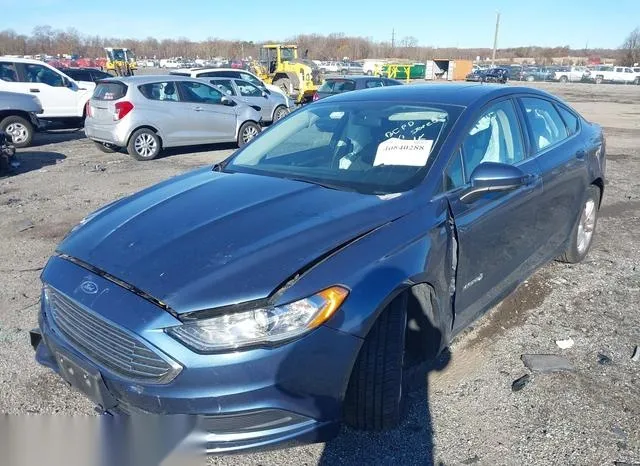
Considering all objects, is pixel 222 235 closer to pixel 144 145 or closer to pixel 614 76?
pixel 144 145

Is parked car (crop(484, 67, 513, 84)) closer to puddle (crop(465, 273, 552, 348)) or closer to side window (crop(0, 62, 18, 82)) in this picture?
side window (crop(0, 62, 18, 82))

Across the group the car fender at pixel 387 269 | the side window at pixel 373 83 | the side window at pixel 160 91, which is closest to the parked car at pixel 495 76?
the side window at pixel 373 83

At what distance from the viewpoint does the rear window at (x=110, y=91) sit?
33.7 ft

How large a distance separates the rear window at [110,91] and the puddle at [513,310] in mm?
8623

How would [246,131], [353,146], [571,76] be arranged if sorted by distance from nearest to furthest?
[353,146] < [246,131] < [571,76]

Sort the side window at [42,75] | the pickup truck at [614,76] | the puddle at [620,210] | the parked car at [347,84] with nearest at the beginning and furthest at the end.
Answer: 1. the puddle at [620,210]
2. the side window at [42,75]
3. the parked car at [347,84]
4. the pickup truck at [614,76]

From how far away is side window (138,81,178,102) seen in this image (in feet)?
34.6

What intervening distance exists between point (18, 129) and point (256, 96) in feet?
19.6

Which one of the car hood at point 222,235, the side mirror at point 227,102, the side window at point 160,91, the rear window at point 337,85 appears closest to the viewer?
the car hood at point 222,235

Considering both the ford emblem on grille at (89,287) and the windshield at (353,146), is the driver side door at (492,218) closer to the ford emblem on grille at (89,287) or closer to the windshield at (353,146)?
the windshield at (353,146)

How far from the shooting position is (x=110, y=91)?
10383 mm

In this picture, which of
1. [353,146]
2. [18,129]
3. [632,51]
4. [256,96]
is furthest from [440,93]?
[632,51]

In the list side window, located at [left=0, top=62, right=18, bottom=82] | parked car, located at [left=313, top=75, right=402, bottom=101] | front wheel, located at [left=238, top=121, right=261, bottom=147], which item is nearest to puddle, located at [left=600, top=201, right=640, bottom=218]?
front wheel, located at [left=238, top=121, right=261, bottom=147]

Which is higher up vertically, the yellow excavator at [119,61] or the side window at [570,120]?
the yellow excavator at [119,61]
